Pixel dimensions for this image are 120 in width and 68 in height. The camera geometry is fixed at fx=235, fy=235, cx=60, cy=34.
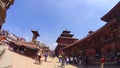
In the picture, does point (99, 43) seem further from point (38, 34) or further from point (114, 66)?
point (38, 34)

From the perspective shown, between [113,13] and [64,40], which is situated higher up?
[64,40]

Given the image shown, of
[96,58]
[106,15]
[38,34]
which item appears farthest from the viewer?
[38,34]

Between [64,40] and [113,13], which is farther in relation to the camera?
[64,40]

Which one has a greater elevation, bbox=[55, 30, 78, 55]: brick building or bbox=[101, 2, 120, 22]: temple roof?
bbox=[55, 30, 78, 55]: brick building

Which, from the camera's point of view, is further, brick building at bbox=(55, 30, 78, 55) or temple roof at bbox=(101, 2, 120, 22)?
brick building at bbox=(55, 30, 78, 55)

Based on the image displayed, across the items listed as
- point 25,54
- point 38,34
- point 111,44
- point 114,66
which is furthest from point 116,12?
point 38,34

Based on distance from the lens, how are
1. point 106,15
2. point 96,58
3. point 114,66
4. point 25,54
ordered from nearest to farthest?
point 114,66
point 106,15
point 96,58
point 25,54

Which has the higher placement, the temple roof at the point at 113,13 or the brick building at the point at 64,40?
the brick building at the point at 64,40

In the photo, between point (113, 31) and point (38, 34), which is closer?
point (113, 31)

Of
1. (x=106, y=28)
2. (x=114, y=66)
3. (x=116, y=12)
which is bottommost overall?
(x=114, y=66)

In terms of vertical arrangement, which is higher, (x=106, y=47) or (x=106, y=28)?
(x=106, y=28)

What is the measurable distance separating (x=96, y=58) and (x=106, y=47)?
13.0ft

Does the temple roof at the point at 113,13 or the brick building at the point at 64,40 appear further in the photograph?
the brick building at the point at 64,40

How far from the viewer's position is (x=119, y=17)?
20.5m
